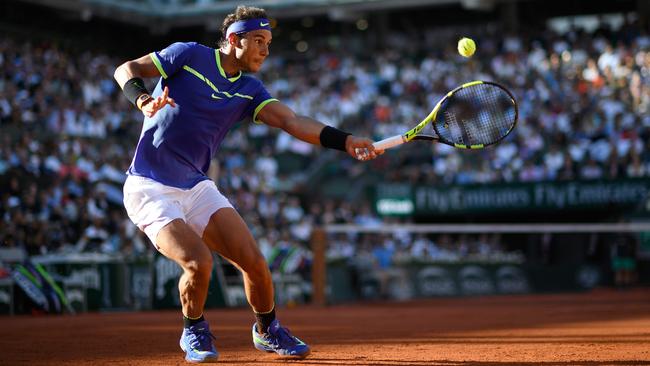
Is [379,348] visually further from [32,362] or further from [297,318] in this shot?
[297,318]

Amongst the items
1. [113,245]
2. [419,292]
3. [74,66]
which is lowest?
[419,292]

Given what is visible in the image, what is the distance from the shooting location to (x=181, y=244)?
21.5 feet

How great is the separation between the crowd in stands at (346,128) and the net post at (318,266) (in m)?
0.86

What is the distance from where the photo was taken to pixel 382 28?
3191 cm

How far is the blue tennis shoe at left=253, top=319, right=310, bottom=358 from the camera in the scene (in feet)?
23.4

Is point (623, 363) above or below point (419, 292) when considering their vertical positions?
above

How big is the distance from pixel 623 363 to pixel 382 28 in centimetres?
2595

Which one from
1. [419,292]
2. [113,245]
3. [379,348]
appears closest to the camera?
[379,348]

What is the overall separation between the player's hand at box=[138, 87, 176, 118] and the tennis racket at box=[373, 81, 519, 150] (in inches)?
81.8

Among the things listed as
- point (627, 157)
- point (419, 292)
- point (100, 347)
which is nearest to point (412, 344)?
point (100, 347)

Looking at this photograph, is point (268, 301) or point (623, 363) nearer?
point (623, 363)

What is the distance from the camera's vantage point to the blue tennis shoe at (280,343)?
714cm

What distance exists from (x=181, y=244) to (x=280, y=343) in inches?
46.0

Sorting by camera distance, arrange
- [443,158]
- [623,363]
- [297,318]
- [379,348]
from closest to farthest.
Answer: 1. [623,363]
2. [379,348]
3. [297,318]
4. [443,158]
